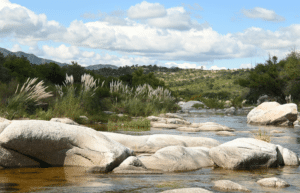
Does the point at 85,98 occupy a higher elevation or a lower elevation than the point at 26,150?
higher

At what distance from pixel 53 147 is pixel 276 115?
603 inches

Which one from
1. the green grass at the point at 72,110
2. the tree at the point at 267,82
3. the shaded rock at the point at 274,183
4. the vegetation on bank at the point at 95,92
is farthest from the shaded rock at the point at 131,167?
the tree at the point at 267,82

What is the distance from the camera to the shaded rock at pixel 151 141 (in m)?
7.77

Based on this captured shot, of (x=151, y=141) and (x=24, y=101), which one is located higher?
(x=24, y=101)

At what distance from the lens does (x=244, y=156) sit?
6.57 meters

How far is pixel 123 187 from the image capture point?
4664 mm

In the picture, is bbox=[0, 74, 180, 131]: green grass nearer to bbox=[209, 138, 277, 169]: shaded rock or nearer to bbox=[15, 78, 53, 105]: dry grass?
bbox=[15, 78, 53, 105]: dry grass

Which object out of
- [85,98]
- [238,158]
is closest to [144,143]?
[238,158]

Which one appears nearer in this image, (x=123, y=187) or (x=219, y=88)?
(x=123, y=187)

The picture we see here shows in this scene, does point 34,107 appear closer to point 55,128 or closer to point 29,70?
point 55,128

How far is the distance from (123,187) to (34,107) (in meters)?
9.29

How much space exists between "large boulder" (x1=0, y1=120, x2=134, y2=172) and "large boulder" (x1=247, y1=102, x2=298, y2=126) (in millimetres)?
14079

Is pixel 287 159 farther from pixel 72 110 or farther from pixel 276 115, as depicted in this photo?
pixel 276 115

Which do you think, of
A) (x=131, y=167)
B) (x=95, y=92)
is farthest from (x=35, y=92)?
(x=131, y=167)
